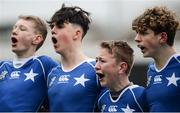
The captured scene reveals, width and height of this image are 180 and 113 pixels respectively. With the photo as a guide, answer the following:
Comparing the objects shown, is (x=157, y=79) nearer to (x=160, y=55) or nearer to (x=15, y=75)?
(x=160, y=55)

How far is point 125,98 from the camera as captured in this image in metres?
4.45

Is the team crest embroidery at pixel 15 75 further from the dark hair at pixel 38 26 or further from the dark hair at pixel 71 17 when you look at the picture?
the dark hair at pixel 71 17

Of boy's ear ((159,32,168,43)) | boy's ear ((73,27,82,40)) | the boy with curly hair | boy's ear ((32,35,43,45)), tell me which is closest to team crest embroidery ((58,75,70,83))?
boy's ear ((73,27,82,40))

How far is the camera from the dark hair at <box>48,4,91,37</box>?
4.77m

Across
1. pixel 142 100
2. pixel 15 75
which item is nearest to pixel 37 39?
pixel 15 75

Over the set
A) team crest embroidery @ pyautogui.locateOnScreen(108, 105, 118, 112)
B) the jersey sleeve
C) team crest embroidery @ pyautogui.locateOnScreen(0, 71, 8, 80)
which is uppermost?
team crest embroidery @ pyautogui.locateOnScreen(0, 71, 8, 80)

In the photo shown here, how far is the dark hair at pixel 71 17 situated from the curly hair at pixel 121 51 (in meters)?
0.32

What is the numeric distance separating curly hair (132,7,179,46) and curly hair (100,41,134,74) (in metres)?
0.19

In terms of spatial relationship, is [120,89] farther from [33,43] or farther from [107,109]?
[33,43]

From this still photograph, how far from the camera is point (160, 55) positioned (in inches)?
173

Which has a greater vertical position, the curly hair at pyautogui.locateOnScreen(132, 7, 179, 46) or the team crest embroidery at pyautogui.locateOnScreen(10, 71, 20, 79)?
the curly hair at pyautogui.locateOnScreen(132, 7, 179, 46)

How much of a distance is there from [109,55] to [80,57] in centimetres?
26

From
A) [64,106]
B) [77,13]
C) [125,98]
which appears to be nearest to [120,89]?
[125,98]

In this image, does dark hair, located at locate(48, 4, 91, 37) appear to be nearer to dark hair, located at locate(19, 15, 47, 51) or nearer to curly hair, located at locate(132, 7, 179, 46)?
dark hair, located at locate(19, 15, 47, 51)
